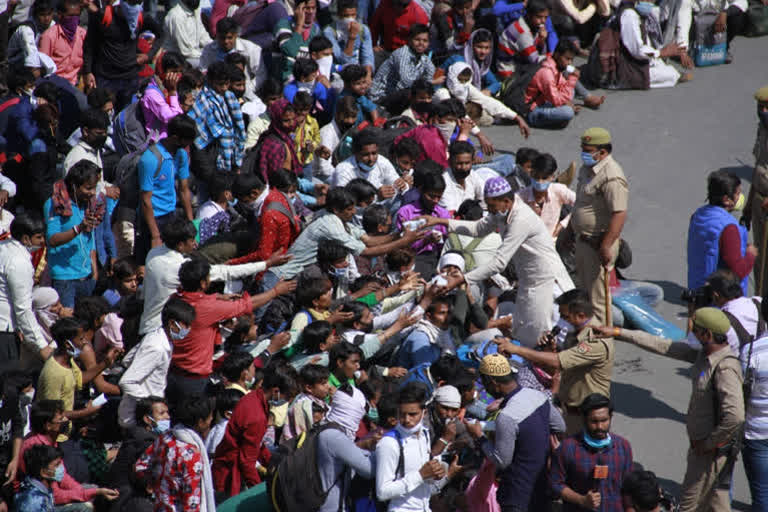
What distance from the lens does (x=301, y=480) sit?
22.0 feet

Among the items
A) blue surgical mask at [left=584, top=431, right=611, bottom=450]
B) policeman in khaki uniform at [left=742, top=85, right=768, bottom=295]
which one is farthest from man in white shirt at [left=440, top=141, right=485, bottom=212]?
blue surgical mask at [left=584, top=431, right=611, bottom=450]

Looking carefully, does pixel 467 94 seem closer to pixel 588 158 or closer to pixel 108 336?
pixel 588 158

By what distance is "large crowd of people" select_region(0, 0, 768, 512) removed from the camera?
6.93 m

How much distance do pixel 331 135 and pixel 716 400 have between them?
5.13 m

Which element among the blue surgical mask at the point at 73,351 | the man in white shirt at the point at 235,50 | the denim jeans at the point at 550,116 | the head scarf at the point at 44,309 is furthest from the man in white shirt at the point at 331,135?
the blue surgical mask at the point at 73,351

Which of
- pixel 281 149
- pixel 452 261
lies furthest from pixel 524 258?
pixel 281 149

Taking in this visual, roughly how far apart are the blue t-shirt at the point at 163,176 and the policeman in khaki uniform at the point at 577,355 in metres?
3.50

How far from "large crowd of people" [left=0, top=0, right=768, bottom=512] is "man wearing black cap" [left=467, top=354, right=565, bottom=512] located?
14 mm

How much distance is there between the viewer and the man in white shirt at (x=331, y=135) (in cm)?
1094

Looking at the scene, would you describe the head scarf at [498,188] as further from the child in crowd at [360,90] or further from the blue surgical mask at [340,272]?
the child in crowd at [360,90]

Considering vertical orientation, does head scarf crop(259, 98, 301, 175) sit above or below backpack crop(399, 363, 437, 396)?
above

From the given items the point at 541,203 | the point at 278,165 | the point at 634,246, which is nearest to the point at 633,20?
the point at 634,246

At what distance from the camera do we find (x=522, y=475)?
694 cm

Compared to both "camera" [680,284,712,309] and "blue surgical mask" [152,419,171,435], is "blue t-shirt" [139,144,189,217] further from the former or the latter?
"camera" [680,284,712,309]
